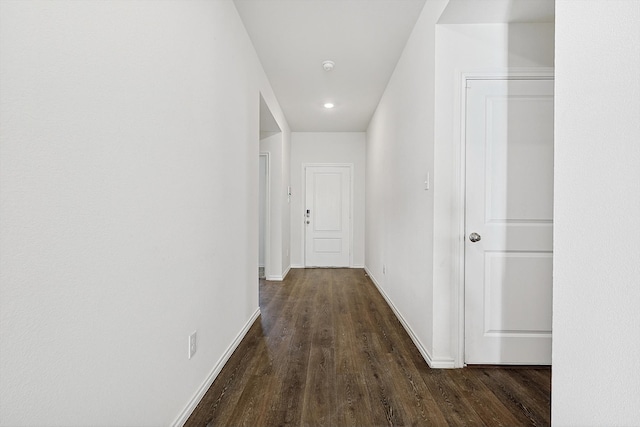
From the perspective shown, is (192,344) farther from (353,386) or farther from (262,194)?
(262,194)

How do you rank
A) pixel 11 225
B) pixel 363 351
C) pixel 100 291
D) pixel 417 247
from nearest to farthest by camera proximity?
pixel 11 225 < pixel 100 291 < pixel 363 351 < pixel 417 247

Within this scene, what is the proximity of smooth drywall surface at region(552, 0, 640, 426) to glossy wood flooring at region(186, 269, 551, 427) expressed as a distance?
830 mm

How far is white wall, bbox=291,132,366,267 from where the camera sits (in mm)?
6160

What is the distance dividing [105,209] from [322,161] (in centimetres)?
530

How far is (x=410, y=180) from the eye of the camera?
2.85 metres

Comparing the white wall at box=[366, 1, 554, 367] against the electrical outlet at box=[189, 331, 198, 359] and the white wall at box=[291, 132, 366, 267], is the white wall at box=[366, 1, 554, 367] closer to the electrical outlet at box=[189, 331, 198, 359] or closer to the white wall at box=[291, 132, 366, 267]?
the electrical outlet at box=[189, 331, 198, 359]

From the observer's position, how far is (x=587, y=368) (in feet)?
2.94

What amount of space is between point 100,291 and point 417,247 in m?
2.18

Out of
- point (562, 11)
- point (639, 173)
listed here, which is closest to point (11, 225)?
point (639, 173)

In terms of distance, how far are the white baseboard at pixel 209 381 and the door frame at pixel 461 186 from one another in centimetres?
155

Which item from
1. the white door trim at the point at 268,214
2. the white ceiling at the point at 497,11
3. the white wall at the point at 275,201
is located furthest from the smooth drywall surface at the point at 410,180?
the white door trim at the point at 268,214

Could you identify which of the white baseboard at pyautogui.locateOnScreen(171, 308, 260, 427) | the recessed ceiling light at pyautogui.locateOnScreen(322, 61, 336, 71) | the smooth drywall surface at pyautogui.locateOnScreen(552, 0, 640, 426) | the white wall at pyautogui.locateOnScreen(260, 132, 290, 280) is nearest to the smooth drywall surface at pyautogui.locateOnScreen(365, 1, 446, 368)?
the recessed ceiling light at pyautogui.locateOnScreen(322, 61, 336, 71)

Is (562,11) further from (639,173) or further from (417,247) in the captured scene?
(417,247)

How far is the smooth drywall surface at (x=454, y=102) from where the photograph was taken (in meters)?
2.17
